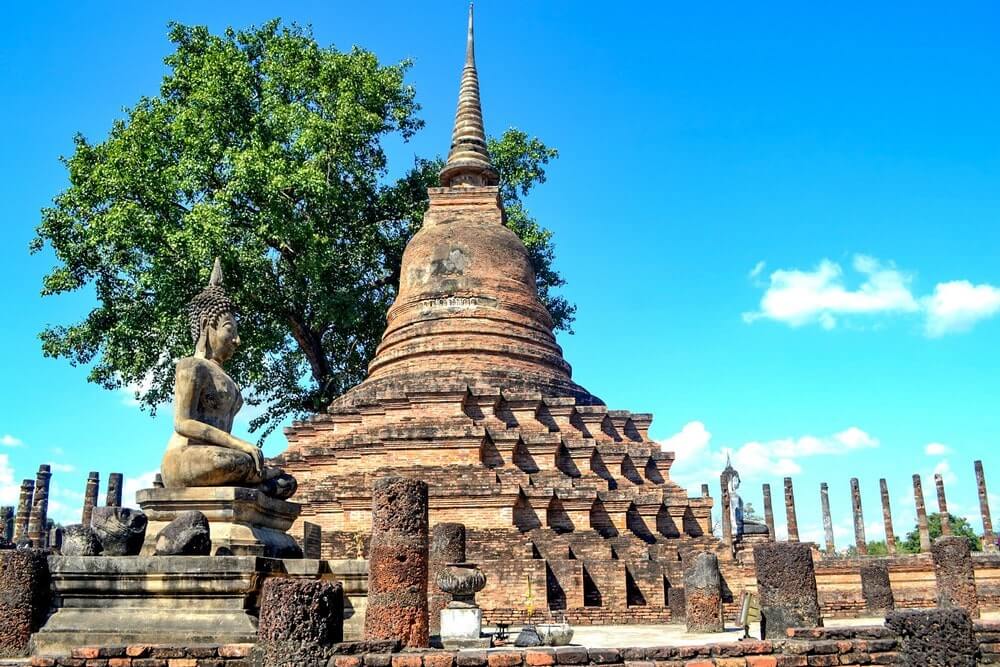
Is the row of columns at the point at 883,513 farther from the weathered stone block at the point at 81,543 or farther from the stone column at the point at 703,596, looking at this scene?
the weathered stone block at the point at 81,543

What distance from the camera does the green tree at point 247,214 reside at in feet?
71.3

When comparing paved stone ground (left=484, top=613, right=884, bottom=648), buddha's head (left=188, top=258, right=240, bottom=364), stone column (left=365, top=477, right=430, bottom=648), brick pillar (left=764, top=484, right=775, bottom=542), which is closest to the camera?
stone column (left=365, top=477, right=430, bottom=648)

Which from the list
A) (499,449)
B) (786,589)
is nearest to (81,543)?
(786,589)

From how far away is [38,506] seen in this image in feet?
91.5

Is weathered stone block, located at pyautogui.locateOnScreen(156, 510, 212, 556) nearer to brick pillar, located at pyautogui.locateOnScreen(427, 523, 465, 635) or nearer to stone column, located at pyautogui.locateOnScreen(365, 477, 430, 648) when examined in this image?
stone column, located at pyautogui.locateOnScreen(365, 477, 430, 648)

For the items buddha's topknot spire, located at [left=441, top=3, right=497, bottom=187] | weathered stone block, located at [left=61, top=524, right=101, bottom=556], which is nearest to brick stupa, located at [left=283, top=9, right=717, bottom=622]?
buddha's topknot spire, located at [left=441, top=3, right=497, bottom=187]

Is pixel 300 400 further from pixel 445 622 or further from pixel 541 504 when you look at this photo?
pixel 445 622

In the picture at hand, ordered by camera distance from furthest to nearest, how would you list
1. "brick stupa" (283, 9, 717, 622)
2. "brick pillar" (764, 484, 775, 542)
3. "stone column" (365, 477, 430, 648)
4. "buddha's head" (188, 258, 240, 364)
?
1. "brick pillar" (764, 484, 775, 542)
2. "brick stupa" (283, 9, 717, 622)
3. "buddha's head" (188, 258, 240, 364)
4. "stone column" (365, 477, 430, 648)

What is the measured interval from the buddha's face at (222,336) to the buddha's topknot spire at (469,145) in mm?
17139

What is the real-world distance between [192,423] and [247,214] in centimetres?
1593

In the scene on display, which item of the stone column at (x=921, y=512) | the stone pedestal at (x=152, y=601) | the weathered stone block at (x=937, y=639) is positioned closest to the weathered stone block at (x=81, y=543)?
the stone pedestal at (x=152, y=601)

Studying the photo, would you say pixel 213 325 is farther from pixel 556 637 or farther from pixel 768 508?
pixel 768 508

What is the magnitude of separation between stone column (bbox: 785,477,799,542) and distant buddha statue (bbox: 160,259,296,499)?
110ft

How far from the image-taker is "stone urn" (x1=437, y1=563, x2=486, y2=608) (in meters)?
10.8
